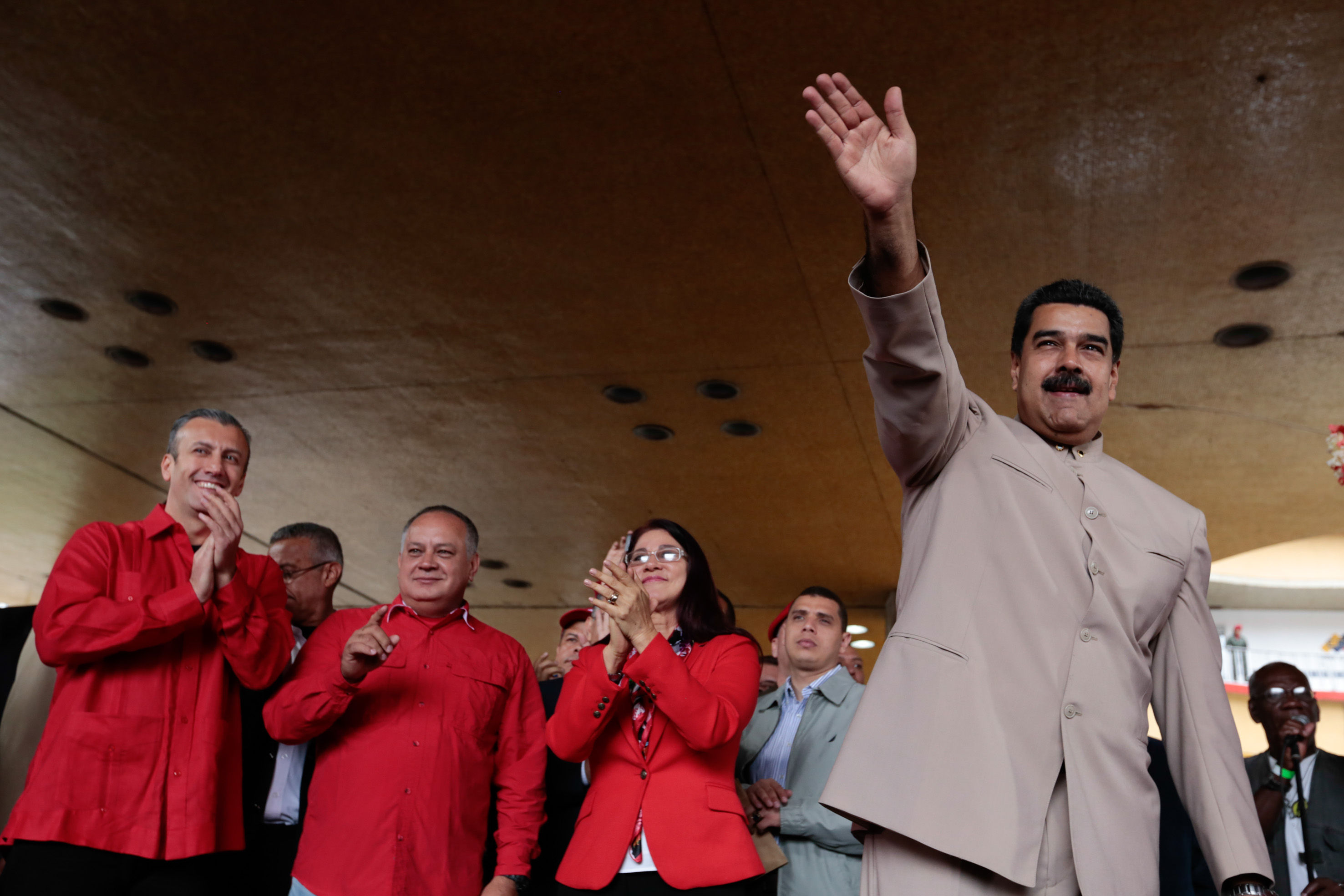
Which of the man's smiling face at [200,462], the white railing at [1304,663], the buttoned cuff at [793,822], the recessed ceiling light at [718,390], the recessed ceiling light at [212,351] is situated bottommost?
the buttoned cuff at [793,822]

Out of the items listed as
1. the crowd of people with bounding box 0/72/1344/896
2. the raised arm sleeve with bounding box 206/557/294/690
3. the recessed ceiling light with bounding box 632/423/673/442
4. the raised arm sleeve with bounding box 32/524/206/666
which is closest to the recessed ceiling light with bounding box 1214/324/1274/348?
the crowd of people with bounding box 0/72/1344/896

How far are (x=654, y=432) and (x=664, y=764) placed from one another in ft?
16.3

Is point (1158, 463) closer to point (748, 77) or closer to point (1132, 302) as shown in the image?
point (1132, 302)

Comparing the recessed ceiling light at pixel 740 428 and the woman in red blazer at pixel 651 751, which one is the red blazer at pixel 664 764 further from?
the recessed ceiling light at pixel 740 428

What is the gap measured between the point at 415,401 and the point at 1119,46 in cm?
461

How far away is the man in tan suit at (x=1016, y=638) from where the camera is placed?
1.36 meters

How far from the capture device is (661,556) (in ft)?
8.61

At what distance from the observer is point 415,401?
688 centimetres

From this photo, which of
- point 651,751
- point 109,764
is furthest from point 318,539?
point 651,751

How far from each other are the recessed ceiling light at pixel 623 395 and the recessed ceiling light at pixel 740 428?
629mm

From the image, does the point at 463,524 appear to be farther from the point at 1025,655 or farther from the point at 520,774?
the point at 1025,655

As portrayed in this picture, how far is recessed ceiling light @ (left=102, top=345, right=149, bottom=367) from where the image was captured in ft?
21.3

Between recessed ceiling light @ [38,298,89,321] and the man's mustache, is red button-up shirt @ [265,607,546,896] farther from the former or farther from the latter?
recessed ceiling light @ [38,298,89,321]

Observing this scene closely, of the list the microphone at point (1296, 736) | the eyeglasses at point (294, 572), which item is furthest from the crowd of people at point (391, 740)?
the microphone at point (1296, 736)
